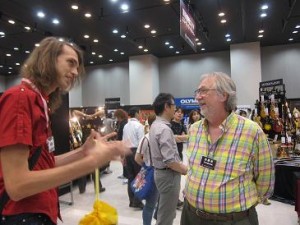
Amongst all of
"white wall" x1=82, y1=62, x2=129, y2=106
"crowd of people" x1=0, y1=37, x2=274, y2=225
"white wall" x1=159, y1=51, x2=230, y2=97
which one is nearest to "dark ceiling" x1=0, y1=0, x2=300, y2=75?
"white wall" x1=159, y1=51, x2=230, y2=97

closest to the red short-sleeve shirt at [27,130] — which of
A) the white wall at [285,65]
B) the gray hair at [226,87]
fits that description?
the gray hair at [226,87]

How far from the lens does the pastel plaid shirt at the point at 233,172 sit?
5.92 feet

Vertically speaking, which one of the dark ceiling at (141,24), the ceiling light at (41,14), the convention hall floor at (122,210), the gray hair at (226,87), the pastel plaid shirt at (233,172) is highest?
the ceiling light at (41,14)

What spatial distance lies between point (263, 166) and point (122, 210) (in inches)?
137

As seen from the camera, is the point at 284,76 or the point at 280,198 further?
the point at 284,76

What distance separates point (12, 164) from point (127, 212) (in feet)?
13.5

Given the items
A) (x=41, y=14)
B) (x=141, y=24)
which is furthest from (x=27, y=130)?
(x=141, y=24)

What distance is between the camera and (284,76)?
14.9 meters

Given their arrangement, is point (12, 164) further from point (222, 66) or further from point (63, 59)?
point (222, 66)

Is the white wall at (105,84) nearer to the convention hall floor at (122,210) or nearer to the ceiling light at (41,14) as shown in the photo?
the ceiling light at (41,14)

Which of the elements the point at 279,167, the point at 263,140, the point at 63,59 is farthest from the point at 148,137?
the point at 279,167

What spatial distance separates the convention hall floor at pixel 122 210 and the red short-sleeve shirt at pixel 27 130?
2755 mm

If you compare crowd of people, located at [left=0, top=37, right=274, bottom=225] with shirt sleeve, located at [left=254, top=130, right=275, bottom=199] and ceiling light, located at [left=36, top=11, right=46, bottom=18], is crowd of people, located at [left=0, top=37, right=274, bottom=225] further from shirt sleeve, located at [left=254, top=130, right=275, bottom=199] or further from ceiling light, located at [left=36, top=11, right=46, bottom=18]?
ceiling light, located at [left=36, top=11, right=46, bottom=18]

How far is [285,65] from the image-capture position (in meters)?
14.8
